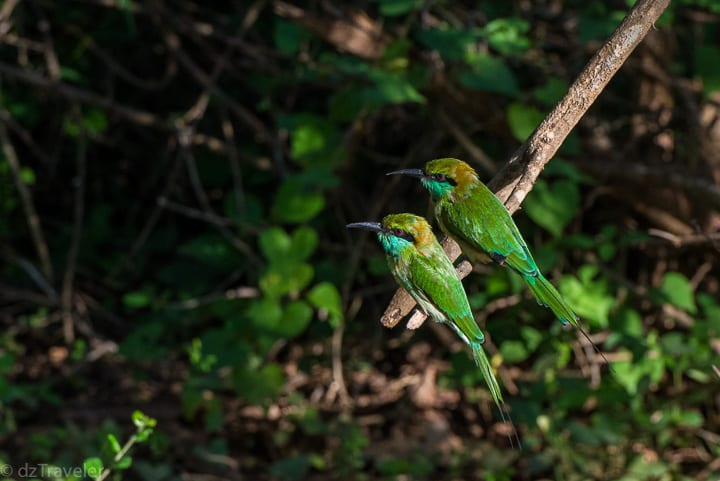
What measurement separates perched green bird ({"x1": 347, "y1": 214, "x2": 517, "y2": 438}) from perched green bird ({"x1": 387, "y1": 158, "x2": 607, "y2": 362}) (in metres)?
0.13

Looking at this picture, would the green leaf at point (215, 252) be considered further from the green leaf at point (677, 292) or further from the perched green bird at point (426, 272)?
the perched green bird at point (426, 272)

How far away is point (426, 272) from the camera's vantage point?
1930 millimetres

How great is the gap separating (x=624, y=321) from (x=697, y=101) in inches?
45.3

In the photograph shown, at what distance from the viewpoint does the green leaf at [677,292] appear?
153 inches

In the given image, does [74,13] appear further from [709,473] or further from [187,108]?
[709,473]

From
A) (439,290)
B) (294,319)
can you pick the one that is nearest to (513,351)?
(294,319)

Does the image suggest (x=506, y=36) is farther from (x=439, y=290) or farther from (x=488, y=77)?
(x=439, y=290)

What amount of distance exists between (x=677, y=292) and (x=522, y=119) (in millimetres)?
940

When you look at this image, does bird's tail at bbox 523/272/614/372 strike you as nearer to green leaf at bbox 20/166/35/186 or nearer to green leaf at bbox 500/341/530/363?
green leaf at bbox 500/341/530/363

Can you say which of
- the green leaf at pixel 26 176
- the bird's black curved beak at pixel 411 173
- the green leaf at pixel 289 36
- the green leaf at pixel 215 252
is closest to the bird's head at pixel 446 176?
the bird's black curved beak at pixel 411 173

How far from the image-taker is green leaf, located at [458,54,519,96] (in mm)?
3707

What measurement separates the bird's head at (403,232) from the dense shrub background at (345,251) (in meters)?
1.53

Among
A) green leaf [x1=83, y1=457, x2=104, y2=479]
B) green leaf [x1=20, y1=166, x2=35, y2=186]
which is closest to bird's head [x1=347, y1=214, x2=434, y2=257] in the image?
green leaf [x1=83, y1=457, x2=104, y2=479]

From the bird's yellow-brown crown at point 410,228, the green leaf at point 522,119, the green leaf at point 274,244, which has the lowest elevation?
the green leaf at point 274,244
